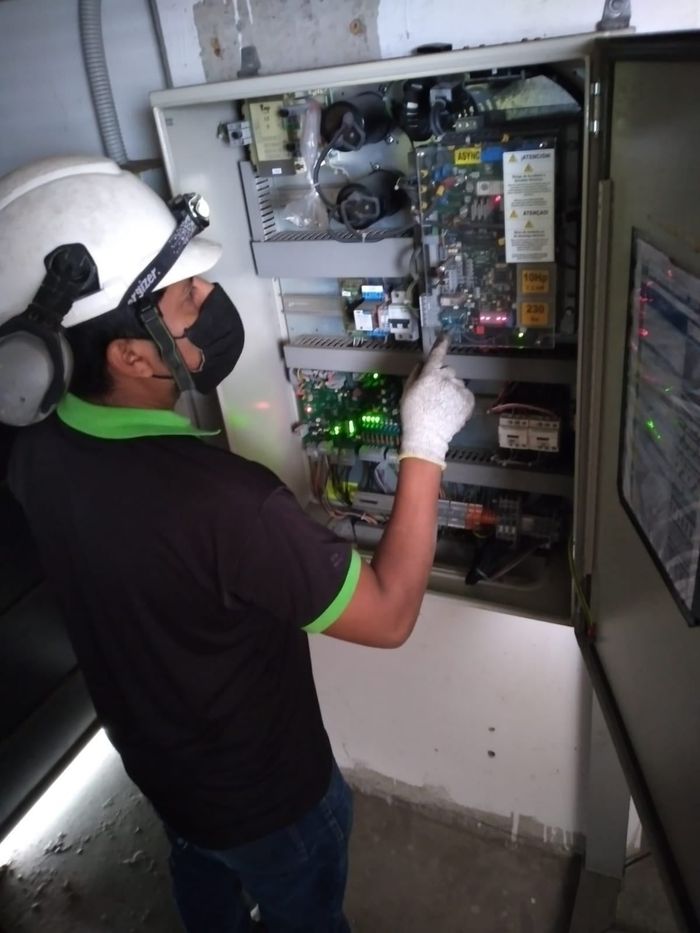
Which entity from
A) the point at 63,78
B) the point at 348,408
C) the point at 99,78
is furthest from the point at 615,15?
the point at 63,78

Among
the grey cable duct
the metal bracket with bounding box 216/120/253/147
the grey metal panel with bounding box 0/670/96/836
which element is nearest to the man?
the metal bracket with bounding box 216/120/253/147

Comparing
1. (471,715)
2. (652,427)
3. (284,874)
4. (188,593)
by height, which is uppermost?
(652,427)

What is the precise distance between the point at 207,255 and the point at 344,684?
3.52 feet

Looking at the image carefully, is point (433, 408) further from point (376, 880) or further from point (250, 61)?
point (376, 880)

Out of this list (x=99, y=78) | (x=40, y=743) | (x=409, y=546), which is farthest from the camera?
(x=40, y=743)

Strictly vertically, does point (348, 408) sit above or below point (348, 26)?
below

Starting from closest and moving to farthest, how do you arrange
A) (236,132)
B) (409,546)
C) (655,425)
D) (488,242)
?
(655,425) → (409,546) → (488,242) → (236,132)

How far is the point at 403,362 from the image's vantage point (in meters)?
1.31

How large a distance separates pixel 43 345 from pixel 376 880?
1533 mm

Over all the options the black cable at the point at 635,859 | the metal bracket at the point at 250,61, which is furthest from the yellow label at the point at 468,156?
the black cable at the point at 635,859

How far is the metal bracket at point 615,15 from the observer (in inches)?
37.9

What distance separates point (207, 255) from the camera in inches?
41.2

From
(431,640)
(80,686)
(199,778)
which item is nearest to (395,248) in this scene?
(431,640)

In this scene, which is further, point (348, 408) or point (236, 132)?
point (348, 408)
